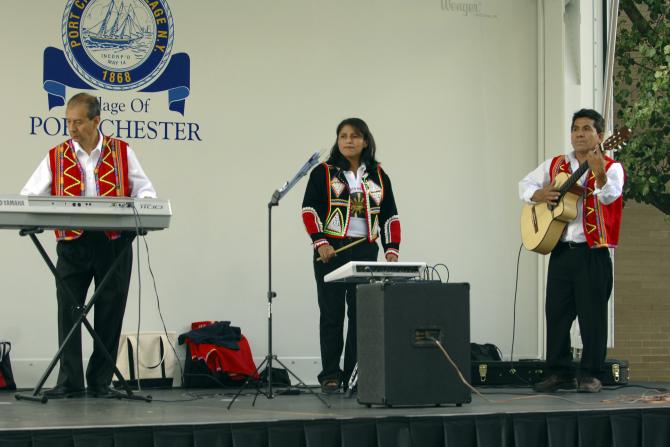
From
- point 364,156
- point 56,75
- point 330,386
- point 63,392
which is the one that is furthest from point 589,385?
point 56,75

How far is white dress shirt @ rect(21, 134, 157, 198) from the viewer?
5156 millimetres

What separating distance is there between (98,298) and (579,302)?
268 cm

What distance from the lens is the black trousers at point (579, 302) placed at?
18.4 ft

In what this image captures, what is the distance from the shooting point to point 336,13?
7.06m

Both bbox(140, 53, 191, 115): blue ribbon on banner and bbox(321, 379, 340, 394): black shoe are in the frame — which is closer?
bbox(321, 379, 340, 394): black shoe

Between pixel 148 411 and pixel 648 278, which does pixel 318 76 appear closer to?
pixel 148 411

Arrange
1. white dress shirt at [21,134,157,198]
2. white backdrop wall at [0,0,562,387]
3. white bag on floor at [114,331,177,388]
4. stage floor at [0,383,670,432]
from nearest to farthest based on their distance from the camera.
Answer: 1. stage floor at [0,383,670,432]
2. white dress shirt at [21,134,157,198]
3. white bag on floor at [114,331,177,388]
4. white backdrop wall at [0,0,562,387]

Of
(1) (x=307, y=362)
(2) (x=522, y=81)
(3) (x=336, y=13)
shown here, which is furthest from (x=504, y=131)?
(1) (x=307, y=362)

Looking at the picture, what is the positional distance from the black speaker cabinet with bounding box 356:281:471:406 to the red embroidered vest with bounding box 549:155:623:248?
4.17 feet

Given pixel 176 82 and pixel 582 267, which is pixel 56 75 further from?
pixel 582 267

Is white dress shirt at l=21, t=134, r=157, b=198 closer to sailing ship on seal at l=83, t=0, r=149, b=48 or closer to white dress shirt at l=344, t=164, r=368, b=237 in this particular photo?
white dress shirt at l=344, t=164, r=368, b=237

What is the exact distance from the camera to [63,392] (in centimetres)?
523

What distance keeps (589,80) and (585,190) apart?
150 centimetres

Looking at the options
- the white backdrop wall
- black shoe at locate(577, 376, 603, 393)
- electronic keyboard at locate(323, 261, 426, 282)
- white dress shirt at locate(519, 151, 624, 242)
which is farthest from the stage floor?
the white backdrop wall
